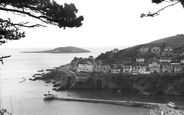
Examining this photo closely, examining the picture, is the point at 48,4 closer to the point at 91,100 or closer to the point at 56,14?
the point at 56,14

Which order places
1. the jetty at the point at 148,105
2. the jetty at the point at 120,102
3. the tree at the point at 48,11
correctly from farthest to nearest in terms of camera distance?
the jetty at the point at 120,102
the jetty at the point at 148,105
the tree at the point at 48,11

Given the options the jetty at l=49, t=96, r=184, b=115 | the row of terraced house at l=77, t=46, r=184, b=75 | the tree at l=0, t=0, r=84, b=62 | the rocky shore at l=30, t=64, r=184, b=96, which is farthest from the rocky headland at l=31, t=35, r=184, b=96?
the tree at l=0, t=0, r=84, b=62

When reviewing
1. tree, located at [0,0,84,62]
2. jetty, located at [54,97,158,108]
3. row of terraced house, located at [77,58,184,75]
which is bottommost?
jetty, located at [54,97,158,108]

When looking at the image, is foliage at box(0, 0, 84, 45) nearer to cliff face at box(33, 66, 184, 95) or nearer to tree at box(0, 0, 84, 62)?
tree at box(0, 0, 84, 62)

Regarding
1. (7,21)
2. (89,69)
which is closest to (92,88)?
(89,69)

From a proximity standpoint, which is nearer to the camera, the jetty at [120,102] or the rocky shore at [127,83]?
the jetty at [120,102]

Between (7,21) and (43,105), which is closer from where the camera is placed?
(7,21)

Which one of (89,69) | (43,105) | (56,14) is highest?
(56,14)

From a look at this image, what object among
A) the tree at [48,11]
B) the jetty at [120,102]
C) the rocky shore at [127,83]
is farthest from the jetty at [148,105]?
the tree at [48,11]

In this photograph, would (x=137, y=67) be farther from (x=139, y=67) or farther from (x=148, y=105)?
(x=148, y=105)

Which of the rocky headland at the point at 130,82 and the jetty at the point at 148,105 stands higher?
the rocky headland at the point at 130,82

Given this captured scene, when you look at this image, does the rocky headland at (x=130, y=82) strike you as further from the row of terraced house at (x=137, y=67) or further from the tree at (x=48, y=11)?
the tree at (x=48, y=11)
